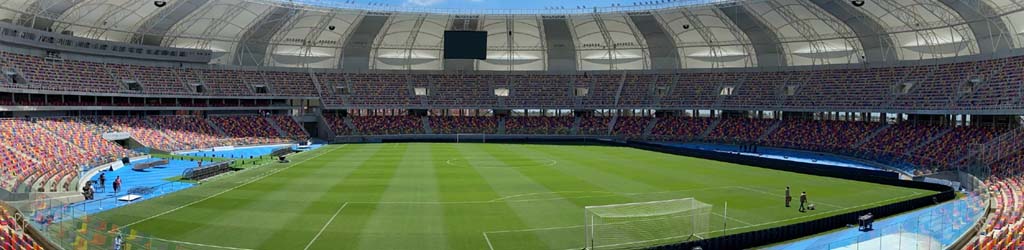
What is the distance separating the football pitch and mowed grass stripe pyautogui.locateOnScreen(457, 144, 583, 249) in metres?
0.06

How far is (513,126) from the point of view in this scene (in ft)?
221

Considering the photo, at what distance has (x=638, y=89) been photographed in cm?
6888

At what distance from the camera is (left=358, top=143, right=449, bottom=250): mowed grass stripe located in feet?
62.5

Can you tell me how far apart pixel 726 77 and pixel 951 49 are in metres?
20.6

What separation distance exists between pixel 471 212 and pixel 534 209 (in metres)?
2.52

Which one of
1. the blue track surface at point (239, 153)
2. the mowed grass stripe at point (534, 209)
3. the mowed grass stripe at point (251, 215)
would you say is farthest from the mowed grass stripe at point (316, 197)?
the blue track surface at point (239, 153)

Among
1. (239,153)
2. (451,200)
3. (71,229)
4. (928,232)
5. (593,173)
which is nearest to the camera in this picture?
(71,229)

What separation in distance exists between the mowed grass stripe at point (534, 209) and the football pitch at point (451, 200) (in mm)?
57

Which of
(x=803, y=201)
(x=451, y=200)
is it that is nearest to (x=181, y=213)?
(x=451, y=200)

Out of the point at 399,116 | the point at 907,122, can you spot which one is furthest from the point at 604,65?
the point at 907,122

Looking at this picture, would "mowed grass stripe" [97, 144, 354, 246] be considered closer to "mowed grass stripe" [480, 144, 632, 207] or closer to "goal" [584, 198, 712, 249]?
"goal" [584, 198, 712, 249]

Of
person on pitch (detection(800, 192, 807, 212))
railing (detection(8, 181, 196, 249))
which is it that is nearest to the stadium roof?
person on pitch (detection(800, 192, 807, 212))

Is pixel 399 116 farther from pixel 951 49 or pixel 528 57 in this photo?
pixel 951 49

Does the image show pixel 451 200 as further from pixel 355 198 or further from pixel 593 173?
pixel 593 173
